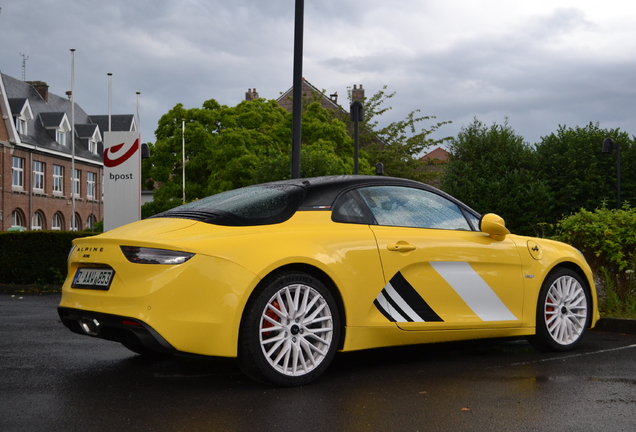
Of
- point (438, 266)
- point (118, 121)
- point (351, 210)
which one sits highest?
point (118, 121)

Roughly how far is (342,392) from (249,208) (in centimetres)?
141

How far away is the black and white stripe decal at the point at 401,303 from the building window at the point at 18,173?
48.8 metres

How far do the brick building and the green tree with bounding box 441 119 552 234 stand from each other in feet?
88.9

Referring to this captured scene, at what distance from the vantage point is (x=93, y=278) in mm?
4996

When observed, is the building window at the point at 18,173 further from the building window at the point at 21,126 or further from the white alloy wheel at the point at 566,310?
the white alloy wheel at the point at 566,310

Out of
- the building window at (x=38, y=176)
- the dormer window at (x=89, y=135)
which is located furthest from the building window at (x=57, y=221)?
the dormer window at (x=89, y=135)

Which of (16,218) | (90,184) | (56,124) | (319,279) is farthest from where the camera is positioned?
(90,184)

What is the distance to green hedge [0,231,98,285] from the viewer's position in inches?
600

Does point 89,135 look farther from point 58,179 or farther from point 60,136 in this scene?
point 58,179

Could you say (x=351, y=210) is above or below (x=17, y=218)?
above

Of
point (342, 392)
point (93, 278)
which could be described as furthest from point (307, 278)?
point (93, 278)

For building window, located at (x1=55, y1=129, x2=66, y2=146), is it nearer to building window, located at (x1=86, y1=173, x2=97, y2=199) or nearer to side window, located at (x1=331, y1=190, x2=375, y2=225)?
building window, located at (x1=86, y1=173, x2=97, y2=199)

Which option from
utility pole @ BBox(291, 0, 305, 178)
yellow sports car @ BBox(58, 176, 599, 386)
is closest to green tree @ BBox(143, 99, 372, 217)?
utility pole @ BBox(291, 0, 305, 178)

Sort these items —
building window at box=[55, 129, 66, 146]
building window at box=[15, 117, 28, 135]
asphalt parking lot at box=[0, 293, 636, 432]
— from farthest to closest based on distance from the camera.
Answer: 1. building window at box=[55, 129, 66, 146]
2. building window at box=[15, 117, 28, 135]
3. asphalt parking lot at box=[0, 293, 636, 432]
